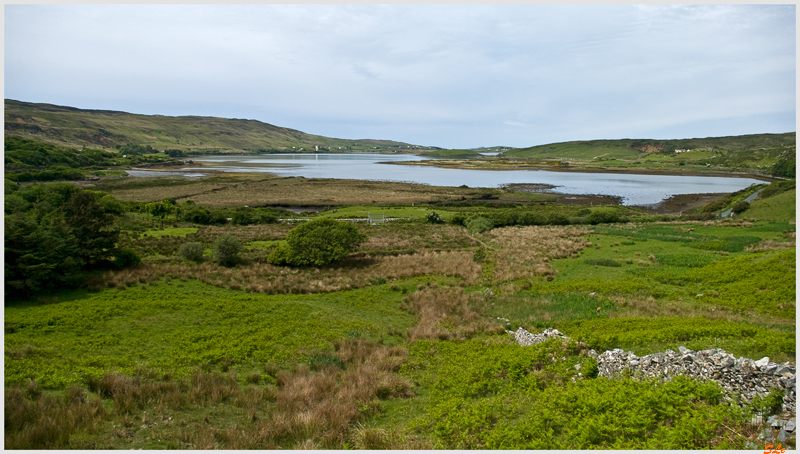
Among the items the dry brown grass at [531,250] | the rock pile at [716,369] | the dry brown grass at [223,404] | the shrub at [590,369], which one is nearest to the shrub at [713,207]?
the dry brown grass at [531,250]

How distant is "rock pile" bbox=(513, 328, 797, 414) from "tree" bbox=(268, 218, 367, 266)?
65.4 feet

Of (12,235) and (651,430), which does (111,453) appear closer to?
(651,430)

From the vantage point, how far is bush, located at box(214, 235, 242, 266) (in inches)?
1027

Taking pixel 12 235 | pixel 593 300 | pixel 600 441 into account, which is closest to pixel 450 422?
pixel 600 441

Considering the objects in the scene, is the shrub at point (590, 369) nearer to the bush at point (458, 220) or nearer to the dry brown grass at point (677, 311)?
the dry brown grass at point (677, 311)

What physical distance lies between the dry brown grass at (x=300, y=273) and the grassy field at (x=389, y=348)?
165mm

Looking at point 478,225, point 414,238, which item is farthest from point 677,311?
point 478,225

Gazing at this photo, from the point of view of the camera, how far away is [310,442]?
23.7 ft

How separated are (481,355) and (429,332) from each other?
10.0ft

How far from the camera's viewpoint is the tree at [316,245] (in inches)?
1073

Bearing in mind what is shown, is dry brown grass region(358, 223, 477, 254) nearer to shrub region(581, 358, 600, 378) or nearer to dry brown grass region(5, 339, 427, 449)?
dry brown grass region(5, 339, 427, 449)

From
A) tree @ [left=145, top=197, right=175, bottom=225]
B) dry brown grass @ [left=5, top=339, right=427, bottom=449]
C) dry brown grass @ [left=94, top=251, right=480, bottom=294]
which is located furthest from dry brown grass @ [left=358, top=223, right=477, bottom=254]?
tree @ [left=145, top=197, right=175, bottom=225]

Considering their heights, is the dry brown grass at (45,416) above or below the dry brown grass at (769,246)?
below

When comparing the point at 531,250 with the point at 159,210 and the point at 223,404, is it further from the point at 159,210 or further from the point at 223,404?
the point at 159,210
